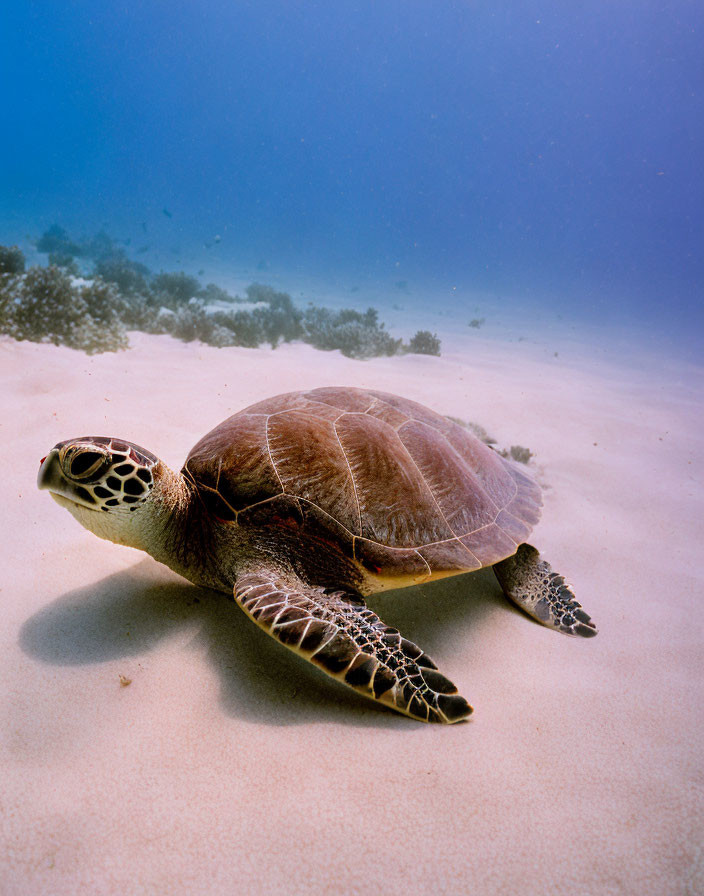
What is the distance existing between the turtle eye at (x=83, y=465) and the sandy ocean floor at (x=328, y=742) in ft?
1.99

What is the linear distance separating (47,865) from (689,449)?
594 centimetres

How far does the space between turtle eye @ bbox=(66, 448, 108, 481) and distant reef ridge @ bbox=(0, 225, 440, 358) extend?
4.53 meters

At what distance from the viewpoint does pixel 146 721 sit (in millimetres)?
1324

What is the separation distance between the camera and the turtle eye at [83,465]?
1523 millimetres

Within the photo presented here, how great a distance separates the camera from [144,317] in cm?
756

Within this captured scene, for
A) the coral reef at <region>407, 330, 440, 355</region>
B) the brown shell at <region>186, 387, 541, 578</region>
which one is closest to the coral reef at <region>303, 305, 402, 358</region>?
the coral reef at <region>407, 330, 440, 355</region>

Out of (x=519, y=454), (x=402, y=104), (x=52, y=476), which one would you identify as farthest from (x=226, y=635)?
(x=402, y=104)

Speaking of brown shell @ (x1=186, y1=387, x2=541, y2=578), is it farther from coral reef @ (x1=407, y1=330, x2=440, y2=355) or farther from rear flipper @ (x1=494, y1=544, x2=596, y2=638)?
coral reef @ (x1=407, y1=330, x2=440, y2=355)

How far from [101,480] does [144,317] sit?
705 cm

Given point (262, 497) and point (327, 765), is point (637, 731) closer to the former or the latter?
point (327, 765)

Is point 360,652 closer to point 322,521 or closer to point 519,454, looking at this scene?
point 322,521

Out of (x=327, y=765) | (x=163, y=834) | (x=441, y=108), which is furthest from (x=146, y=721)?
(x=441, y=108)

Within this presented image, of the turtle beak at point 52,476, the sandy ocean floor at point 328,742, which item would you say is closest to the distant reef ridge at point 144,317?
the sandy ocean floor at point 328,742

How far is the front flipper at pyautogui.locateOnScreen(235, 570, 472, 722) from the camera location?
137 centimetres
